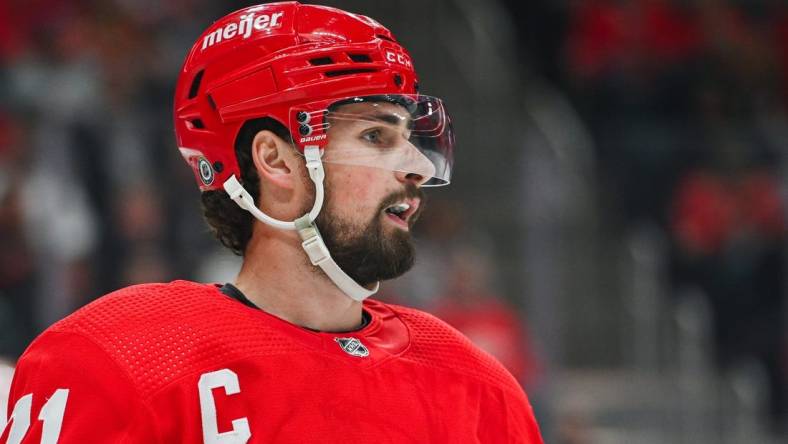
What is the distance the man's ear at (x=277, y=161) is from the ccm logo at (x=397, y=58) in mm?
243

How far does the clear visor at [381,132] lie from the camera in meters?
2.12

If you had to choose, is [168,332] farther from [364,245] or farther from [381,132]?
[381,132]

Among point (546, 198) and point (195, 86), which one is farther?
point (546, 198)

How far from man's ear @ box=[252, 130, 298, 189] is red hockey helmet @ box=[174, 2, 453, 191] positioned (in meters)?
0.04

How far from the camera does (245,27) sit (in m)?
2.19

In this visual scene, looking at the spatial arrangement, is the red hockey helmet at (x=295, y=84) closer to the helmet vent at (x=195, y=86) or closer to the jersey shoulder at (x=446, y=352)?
the helmet vent at (x=195, y=86)

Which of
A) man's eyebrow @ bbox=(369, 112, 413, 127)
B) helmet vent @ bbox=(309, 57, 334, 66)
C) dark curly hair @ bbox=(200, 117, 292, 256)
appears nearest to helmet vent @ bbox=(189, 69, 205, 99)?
dark curly hair @ bbox=(200, 117, 292, 256)

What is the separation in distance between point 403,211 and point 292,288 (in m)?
0.25

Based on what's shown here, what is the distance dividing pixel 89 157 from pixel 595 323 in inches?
109

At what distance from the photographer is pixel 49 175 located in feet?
16.4

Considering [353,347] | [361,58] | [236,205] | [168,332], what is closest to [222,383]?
[168,332]

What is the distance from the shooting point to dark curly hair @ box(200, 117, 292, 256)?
2.17m

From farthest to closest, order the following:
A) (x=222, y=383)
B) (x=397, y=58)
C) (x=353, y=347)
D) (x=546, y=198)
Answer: (x=546, y=198)
(x=397, y=58)
(x=353, y=347)
(x=222, y=383)

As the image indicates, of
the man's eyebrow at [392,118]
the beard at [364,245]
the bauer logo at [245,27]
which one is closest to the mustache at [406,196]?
the beard at [364,245]
